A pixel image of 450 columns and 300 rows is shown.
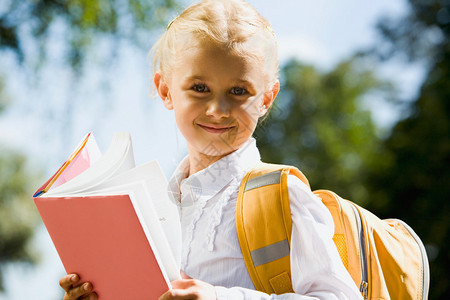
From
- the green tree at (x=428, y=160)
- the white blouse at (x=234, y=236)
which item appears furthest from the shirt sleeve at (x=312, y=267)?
the green tree at (x=428, y=160)

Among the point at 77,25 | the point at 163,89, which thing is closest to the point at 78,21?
the point at 77,25

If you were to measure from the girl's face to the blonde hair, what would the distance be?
23mm

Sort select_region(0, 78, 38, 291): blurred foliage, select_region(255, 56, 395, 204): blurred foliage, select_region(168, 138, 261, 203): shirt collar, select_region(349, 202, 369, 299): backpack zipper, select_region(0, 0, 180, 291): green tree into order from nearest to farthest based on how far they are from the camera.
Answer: select_region(349, 202, 369, 299): backpack zipper, select_region(168, 138, 261, 203): shirt collar, select_region(0, 0, 180, 291): green tree, select_region(0, 78, 38, 291): blurred foliage, select_region(255, 56, 395, 204): blurred foliage

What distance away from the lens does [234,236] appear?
1174mm

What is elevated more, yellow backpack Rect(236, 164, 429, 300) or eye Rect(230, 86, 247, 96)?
eye Rect(230, 86, 247, 96)

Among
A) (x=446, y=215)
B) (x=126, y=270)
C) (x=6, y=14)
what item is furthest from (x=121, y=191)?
(x=446, y=215)

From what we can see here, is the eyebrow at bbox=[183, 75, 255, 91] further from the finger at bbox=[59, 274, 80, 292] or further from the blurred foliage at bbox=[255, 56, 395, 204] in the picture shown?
the blurred foliage at bbox=[255, 56, 395, 204]

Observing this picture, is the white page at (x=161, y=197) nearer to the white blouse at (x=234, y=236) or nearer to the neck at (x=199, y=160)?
the white blouse at (x=234, y=236)

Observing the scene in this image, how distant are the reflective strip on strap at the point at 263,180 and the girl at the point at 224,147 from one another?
0.11 feet

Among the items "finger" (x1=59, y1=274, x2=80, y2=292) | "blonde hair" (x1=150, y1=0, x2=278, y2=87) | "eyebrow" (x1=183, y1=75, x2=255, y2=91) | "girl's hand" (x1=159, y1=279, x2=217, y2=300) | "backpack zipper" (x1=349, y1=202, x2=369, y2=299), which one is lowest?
"backpack zipper" (x1=349, y1=202, x2=369, y2=299)

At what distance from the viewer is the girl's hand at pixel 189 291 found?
94cm

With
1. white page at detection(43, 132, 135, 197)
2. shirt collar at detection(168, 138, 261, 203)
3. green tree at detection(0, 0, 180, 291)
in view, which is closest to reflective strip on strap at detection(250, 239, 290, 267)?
shirt collar at detection(168, 138, 261, 203)

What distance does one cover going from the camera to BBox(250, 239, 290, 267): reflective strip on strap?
1.10 meters

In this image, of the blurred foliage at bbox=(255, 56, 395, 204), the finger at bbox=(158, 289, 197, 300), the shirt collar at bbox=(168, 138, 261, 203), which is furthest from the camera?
the blurred foliage at bbox=(255, 56, 395, 204)
